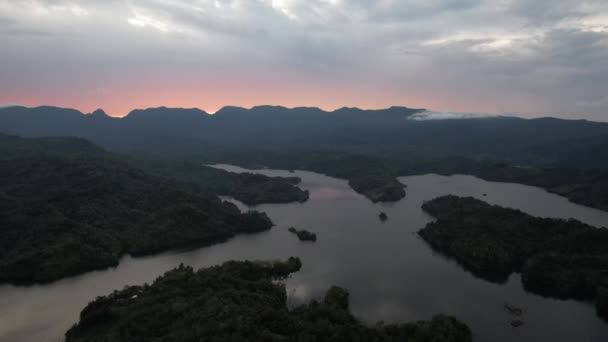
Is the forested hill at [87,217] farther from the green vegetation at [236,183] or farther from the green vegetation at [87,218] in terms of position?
the green vegetation at [236,183]

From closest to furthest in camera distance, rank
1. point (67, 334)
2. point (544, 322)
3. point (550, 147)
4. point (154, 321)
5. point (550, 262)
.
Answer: point (154, 321), point (67, 334), point (544, 322), point (550, 262), point (550, 147)

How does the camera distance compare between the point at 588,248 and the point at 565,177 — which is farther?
the point at 565,177

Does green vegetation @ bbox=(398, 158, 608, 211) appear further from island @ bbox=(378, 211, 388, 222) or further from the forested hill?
the forested hill

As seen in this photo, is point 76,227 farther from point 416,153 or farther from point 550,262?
point 416,153

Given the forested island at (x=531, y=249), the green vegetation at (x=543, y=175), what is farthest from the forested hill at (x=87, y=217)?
the green vegetation at (x=543, y=175)

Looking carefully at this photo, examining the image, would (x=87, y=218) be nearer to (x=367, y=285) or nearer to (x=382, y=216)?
(x=367, y=285)

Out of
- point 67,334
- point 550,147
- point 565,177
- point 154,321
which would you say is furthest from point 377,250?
point 550,147

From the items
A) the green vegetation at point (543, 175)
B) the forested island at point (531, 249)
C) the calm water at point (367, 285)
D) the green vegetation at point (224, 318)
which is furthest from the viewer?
the green vegetation at point (543, 175)
